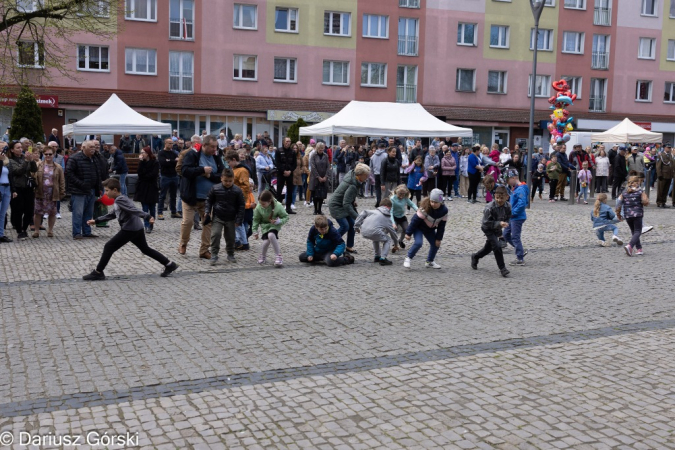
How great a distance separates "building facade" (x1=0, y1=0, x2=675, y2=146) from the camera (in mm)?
39625

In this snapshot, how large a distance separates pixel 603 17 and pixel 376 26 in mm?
16291

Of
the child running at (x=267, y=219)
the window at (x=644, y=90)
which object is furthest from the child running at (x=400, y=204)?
the window at (x=644, y=90)

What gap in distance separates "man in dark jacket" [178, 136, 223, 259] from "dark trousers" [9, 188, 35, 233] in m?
3.85

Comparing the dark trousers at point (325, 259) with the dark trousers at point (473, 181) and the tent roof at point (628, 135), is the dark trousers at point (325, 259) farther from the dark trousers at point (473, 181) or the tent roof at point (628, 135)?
the tent roof at point (628, 135)

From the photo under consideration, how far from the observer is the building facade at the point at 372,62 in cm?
3962

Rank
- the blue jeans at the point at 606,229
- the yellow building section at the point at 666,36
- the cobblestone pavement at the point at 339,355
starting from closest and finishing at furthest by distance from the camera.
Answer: the cobblestone pavement at the point at 339,355
the blue jeans at the point at 606,229
the yellow building section at the point at 666,36

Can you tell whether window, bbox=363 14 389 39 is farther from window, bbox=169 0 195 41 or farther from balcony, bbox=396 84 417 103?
window, bbox=169 0 195 41

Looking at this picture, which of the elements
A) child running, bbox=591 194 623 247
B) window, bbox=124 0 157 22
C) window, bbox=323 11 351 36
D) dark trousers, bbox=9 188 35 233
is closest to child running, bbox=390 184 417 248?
child running, bbox=591 194 623 247

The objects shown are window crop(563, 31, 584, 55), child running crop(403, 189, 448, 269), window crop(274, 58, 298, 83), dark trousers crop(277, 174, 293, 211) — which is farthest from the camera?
window crop(563, 31, 584, 55)

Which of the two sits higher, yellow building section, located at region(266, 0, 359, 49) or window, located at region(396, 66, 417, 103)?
yellow building section, located at region(266, 0, 359, 49)

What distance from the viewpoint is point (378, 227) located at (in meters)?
12.4

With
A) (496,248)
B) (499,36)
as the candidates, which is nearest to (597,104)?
(499,36)

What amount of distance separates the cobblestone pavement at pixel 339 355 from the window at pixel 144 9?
30130mm

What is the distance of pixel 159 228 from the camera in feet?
54.0
